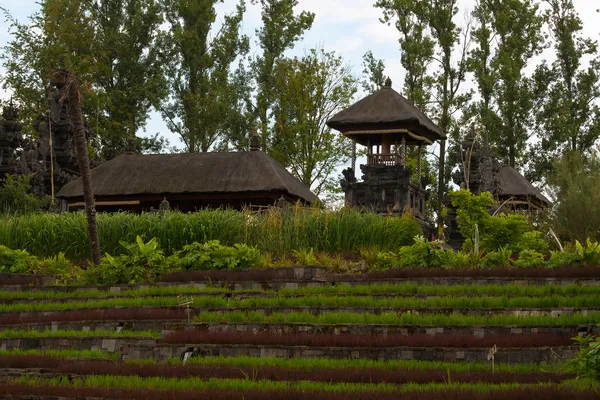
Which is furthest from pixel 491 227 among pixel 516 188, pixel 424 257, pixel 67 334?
pixel 516 188

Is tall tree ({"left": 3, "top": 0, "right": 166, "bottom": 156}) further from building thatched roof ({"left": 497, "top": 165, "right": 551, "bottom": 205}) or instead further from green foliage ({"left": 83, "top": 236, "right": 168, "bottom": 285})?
green foliage ({"left": 83, "top": 236, "right": 168, "bottom": 285})

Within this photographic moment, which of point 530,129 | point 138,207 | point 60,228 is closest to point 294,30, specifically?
point 530,129

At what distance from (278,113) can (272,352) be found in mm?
40345

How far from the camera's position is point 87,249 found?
27.9 m

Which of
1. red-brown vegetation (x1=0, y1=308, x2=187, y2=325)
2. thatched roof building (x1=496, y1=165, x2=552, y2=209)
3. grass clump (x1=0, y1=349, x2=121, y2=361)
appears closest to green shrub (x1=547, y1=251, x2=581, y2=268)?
red-brown vegetation (x1=0, y1=308, x2=187, y2=325)

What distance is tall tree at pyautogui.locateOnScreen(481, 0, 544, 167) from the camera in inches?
2071

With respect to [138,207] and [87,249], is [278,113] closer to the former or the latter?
[138,207]

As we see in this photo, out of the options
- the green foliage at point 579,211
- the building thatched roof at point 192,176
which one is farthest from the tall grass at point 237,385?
the building thatched roof at point 192,176

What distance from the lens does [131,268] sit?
2270 cm

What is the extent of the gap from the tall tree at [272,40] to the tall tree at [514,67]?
10041mm

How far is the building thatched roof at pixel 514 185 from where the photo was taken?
159 ft

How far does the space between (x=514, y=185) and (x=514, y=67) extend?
259 inches

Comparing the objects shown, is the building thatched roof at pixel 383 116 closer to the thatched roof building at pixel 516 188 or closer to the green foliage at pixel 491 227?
the thatched roof building at pixel 516 188

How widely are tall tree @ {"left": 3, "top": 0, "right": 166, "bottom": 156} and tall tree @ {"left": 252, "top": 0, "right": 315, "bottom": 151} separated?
5.30 m
